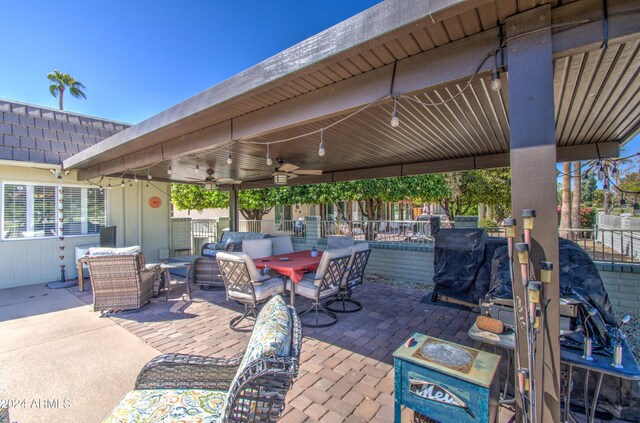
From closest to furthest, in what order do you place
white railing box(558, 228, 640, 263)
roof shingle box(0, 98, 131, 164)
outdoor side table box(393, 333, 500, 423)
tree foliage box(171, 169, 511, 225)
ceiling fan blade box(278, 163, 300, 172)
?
outdoor side table box(393, 333, 500, 423) → white railing box(558, 228, 640, 263) → ceiling fan blade box(278, 163, 300, 172) → roof shingle box(0, 98, 131, 164) → tree foliage box(171, 169, 511, 225)

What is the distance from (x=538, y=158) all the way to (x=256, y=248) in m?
4.84

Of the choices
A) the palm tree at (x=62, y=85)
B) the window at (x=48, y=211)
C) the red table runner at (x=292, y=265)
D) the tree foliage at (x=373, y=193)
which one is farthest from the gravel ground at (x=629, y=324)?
the palm tree at (x=62, y=85)

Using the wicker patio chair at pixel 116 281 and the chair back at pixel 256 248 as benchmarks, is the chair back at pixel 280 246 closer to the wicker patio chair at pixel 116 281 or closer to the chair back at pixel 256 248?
the chair back at pixel 256 248

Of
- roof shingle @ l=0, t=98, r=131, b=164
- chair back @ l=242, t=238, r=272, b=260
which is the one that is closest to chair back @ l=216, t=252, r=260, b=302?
chair back @ l=242, t=238, r=272, b=260

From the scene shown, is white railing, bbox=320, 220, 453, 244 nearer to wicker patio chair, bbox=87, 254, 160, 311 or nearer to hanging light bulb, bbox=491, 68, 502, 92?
hanging light bulb, bbox=491, 68, 502, 92

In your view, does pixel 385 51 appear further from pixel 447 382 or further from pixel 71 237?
pixel 71 237

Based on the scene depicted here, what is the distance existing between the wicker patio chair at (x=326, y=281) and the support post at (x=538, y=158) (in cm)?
242

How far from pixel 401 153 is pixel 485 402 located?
4739mm

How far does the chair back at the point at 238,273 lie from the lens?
149 inches

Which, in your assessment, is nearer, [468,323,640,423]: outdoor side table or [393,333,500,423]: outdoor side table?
[393,333,500,423]: outdoor side table

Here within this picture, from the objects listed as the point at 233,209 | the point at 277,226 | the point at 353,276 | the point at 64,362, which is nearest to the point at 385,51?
the point at 353,276

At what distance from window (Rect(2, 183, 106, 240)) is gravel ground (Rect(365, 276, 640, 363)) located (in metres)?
7.13

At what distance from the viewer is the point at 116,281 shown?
4.49m

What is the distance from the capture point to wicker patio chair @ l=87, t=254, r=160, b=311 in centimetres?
440
